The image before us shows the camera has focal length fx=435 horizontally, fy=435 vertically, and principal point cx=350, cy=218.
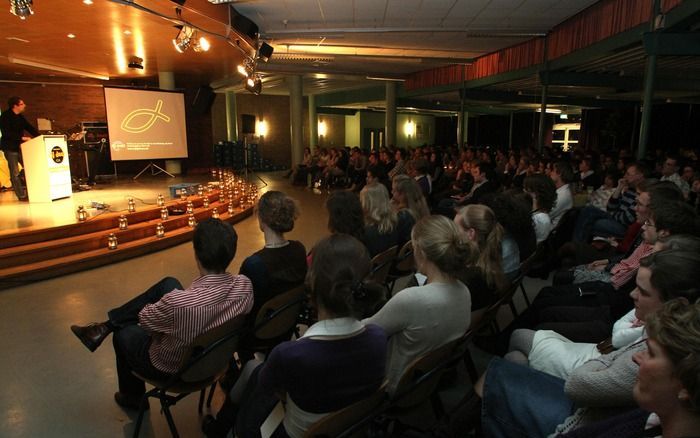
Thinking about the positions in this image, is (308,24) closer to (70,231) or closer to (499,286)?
(70,231)

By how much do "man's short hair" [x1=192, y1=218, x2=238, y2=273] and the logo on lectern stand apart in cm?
596

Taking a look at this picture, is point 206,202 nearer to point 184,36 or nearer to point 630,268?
point 184,36

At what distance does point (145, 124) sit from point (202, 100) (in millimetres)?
3044

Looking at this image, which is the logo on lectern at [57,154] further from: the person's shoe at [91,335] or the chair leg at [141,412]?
the chair leg at [141,412]

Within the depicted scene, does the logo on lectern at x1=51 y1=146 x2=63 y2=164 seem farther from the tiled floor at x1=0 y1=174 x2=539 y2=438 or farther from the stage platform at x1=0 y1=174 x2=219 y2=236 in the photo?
the tiled floor at x1=0 y1=174 x2=539 y2=438

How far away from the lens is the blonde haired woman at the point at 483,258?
90.7 inches

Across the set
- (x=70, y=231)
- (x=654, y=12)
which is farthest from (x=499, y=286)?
(x=70, y=231)

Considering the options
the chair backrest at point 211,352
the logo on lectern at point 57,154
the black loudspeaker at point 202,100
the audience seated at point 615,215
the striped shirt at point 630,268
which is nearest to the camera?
the chair backrest at point 211,352

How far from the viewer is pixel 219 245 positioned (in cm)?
209

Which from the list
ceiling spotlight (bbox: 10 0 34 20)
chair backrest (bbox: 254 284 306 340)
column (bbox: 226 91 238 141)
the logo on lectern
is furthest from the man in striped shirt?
column (bbox: 226 91 238 141)

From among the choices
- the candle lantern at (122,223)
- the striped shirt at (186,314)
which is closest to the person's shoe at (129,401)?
the striped shirt at (186,314)

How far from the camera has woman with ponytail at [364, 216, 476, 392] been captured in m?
1.81

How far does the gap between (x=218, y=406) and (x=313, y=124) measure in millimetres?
17369

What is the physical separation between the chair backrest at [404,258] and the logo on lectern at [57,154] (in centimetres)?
596
